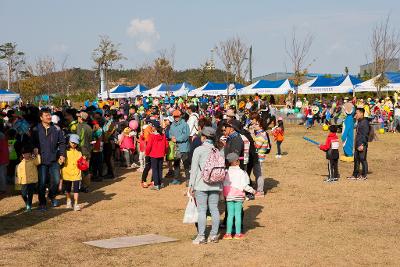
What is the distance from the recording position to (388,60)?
4750 cm

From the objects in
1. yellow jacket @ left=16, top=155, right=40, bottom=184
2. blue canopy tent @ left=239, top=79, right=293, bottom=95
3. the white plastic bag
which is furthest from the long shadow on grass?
blue canopy tent @ left=239, top=79, right=293, bottom=95

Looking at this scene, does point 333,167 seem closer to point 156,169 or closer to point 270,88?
point 156,169

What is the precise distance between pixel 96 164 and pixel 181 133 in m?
2.50

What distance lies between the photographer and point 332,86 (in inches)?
1545

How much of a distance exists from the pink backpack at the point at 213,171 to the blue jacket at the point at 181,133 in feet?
18.6

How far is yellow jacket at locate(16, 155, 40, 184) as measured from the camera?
1076cm

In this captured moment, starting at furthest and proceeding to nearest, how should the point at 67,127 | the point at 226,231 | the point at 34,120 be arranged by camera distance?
1. the point at 67,127
2. the point at 34,120
3. the point at 226,231

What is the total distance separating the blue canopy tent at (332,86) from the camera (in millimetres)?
38531

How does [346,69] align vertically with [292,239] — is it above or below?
above

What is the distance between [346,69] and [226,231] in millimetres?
59129

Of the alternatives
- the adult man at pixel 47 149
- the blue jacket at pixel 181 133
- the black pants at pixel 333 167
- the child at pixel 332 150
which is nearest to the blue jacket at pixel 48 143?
the adult man at pixel 47 149

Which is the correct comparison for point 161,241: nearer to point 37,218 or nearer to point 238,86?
point 37,218

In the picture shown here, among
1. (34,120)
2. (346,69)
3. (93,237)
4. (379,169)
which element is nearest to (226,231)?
(93,237)

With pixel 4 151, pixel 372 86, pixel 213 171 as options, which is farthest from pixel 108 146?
pixel 372 86
